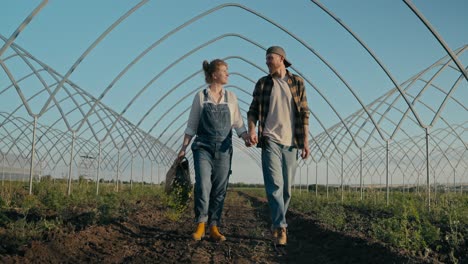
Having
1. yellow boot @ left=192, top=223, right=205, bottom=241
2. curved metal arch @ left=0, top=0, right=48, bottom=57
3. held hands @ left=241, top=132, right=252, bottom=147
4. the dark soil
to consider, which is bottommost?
the dark soil

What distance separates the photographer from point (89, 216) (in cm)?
773

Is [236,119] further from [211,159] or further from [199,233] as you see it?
[199,233]

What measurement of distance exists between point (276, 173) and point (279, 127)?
515mm

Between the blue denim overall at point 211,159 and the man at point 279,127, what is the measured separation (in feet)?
1.11

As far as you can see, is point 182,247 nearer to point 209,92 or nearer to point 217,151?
point 217,151

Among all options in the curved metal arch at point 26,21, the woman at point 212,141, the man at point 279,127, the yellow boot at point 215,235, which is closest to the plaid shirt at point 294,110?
the man at point 279,127

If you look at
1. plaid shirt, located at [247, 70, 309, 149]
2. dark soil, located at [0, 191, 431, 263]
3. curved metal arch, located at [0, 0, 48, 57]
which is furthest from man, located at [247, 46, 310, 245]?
curved metal arch, located at [0, 0, 48, 57]

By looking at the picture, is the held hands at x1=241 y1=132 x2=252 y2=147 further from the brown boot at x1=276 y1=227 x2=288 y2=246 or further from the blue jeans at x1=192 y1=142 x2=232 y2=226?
the brown boot at x1=276 y1=227 x2=288 y2=246

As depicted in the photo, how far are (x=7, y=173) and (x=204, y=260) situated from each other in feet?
118

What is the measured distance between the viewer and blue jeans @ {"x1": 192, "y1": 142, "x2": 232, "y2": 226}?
587 centimetres

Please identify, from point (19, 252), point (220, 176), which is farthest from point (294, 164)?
point (19, 252)

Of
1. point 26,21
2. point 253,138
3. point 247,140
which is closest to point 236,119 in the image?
point 247,140

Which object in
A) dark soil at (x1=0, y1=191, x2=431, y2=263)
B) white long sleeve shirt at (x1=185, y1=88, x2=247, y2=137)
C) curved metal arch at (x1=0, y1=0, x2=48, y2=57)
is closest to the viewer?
dark soil at (x1=0, y1=191, x2=431, y2=263)

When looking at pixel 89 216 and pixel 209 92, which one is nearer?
pixel 209 92
